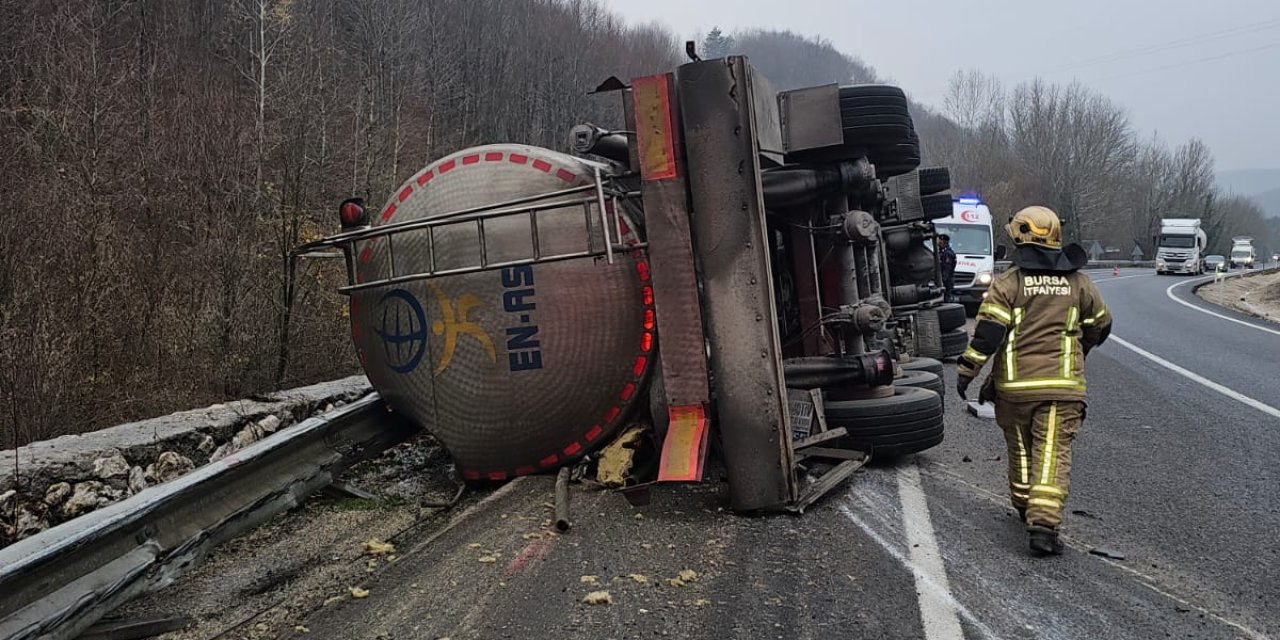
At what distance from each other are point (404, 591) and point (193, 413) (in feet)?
7.73

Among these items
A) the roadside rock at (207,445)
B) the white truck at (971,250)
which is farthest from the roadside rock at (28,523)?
the white truck at (971,250)

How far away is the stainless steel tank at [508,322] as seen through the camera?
4.19 metres

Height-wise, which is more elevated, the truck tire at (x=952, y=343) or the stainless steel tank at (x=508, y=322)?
the stainless steel tank at (x=508, y=322)

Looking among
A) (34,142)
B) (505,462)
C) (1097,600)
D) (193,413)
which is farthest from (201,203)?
(1097,600)

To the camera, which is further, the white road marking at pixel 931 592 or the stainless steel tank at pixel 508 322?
the stainless steel tank at pixel 508 322

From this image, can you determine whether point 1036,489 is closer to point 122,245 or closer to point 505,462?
point 505,462

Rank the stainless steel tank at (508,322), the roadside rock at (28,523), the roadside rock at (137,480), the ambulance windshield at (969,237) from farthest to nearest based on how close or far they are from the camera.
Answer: the ambulance windshield at (969,237), the stainless steel tank at (508,322), the roadside rock at (137,480), the roadside rock at (28,523)

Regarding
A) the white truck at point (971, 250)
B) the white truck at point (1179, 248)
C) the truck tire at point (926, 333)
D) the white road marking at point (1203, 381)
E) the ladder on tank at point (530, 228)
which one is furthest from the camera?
the white truck at point (1179, 248)

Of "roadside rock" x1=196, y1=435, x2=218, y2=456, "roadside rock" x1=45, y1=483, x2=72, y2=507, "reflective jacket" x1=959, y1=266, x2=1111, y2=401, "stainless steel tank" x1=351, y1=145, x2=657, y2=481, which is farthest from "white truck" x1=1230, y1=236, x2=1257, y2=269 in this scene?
"roadside rock" x1=45, y1=483, x2=72, y2=507

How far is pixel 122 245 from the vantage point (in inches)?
257

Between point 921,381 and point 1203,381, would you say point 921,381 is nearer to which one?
point 921,381

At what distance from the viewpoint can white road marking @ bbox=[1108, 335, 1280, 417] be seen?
744cm

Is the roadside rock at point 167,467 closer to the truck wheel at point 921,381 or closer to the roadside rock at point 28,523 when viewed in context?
the roadside rock at point 28,523

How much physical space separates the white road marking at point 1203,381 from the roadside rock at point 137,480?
8.12 metres
